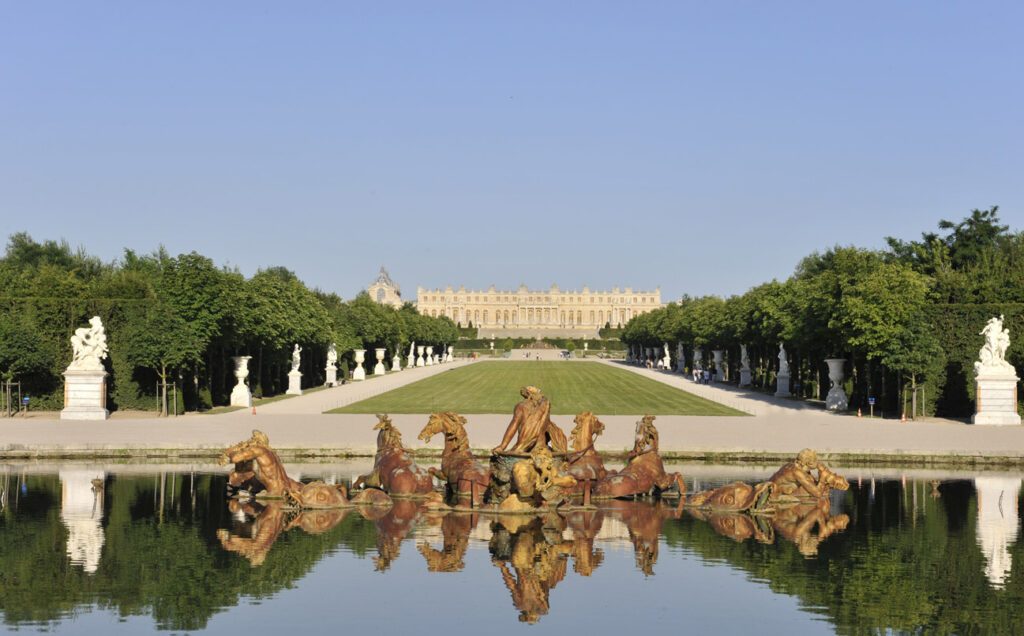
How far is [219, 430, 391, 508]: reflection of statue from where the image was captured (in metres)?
18.1

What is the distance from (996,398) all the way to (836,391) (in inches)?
300

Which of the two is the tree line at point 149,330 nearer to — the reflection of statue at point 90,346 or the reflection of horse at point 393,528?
the reflection of statue at point 90,346

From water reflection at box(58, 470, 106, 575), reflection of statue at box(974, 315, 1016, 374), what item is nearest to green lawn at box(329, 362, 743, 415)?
reflection of statue at box(974, 315, 1016, 374)

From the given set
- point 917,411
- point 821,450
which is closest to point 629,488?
point 821,450

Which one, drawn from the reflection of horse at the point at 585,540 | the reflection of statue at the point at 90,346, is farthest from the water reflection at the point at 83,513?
the reflection of statue at the point at 90,346

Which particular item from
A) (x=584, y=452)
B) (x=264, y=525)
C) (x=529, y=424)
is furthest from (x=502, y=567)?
(x=584, y=452)

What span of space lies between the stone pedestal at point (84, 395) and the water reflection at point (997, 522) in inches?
A: 928

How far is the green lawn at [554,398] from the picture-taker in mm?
40250

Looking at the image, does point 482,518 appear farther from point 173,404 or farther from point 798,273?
point 798,273

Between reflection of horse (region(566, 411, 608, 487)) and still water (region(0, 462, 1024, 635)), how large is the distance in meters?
0.61

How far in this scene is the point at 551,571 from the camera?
1392cm

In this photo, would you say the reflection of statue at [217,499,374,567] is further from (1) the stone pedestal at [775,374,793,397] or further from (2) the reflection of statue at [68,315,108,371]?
(1) the stone pedestal at [775,374,793,397]

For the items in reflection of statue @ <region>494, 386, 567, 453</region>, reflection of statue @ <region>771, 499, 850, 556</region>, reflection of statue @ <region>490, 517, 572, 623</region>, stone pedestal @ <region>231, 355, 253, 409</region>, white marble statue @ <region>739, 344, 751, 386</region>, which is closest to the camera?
reflection of statue @ <region>490, 517, 572, 623</region>

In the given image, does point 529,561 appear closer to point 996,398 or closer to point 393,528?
point 393,528
